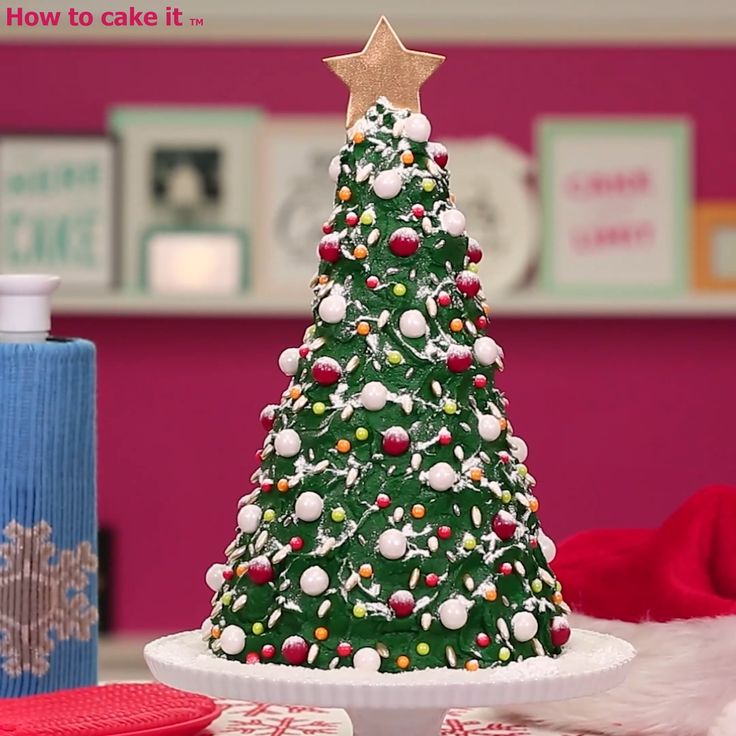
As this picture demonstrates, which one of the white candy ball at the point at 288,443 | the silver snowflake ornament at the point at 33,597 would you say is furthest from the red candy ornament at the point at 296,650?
the silver snowflake ornament at the point at 33,597

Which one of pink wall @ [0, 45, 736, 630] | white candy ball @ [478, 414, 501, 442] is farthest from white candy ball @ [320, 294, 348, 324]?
pink wall @ [0, 45, 736, 630]

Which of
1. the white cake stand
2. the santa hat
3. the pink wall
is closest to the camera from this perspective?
the white cake stand

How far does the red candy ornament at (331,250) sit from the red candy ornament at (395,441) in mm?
125

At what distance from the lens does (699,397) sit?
302 cm

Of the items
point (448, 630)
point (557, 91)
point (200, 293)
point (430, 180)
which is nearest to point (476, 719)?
point (448, 630)

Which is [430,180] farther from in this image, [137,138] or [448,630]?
[137,138]

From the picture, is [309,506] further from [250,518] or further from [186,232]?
[186,232]

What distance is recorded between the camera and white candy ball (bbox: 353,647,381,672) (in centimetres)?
82

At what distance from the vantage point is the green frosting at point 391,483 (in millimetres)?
842

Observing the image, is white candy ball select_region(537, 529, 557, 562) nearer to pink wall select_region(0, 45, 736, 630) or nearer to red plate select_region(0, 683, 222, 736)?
red plate select_region(0, 683, 222, 736)

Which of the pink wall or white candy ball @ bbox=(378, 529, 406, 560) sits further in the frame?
the pink wall

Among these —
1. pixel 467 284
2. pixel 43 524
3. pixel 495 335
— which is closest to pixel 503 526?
pixel 467 284

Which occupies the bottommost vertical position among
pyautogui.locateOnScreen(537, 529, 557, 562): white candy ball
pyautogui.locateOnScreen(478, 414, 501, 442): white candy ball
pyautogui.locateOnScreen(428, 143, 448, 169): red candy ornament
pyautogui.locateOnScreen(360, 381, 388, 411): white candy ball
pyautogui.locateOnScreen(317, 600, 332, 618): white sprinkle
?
pyautogui.locateOnScreen(317, 600, 332, 618): white sprinkle

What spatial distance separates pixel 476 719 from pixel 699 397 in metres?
2.00
